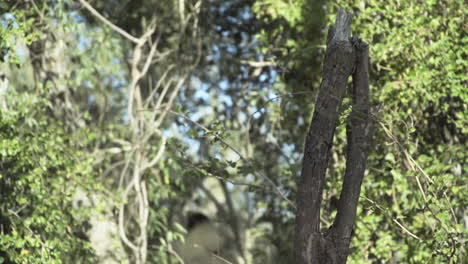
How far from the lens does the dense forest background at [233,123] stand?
5898 mm

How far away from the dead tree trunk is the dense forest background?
44 cm

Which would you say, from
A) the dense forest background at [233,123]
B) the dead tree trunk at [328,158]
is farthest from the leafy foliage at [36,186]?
the dead tree trunk at [328,158]

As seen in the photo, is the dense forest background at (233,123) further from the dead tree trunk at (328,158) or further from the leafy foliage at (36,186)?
the dead tree trunk at (328,158)

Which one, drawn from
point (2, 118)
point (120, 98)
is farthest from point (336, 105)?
point (120, 98)

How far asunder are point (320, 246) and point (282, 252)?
12.8ft

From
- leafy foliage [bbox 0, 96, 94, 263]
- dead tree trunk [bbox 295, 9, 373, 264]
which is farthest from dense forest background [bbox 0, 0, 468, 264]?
dead tree trunk [bbox 295, 9, 373, 264]

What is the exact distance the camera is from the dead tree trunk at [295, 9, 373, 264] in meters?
4.11

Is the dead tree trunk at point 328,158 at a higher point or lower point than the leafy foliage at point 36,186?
higher

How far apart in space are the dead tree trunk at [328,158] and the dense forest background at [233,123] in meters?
0.44

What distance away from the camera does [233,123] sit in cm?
966

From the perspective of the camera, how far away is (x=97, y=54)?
352 inches

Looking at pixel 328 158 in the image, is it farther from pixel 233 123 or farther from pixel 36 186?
pixel 233 123

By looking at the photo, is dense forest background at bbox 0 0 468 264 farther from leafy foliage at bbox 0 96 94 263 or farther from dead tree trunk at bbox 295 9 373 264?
dead tree trunk at bbox 295 9 373 264

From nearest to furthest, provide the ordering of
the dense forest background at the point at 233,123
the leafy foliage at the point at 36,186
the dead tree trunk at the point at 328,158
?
the dead tree trunk at the point at 328,158, the dense forest background at the point at 233,123, the leafy foliage at the point at 36,186
